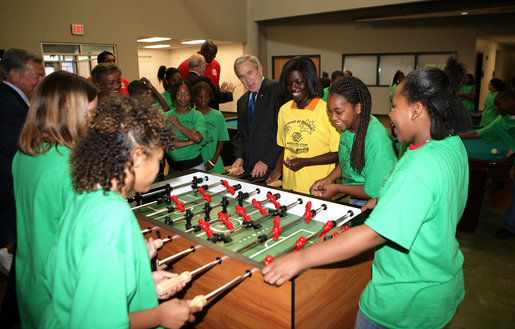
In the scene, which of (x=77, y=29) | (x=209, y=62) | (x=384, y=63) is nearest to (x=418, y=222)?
(x=209, y=62)

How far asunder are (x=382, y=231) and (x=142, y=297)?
0.82m

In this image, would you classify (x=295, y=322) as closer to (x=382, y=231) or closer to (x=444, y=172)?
(x=382, y=231)

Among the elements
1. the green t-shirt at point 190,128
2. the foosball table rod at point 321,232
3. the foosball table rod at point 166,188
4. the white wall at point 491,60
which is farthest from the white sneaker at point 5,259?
the white wall at point 491,60

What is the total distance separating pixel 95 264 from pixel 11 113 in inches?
93.4

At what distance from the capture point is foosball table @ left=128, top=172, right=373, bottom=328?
60.0 inches

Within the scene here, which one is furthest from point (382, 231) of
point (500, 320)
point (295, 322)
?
point (500, 320)

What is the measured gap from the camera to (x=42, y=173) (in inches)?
54.3

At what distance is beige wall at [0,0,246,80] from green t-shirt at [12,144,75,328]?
271 inches

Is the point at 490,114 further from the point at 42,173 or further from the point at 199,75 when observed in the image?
the point at 42,173

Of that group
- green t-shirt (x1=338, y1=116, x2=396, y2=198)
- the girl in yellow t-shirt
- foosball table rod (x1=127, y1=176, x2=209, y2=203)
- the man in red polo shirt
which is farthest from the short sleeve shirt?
the man in red polo shirt

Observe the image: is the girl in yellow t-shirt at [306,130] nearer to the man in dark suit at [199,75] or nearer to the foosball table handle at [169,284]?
the foosball table handle at [169,284]

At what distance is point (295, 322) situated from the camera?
148 centimetres

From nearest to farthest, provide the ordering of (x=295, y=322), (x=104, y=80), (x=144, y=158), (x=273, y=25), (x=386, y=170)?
(x=144, y=158), (x=295, y=322), (x=386, y=170), (x=104, y=80), (x=273, y=25)

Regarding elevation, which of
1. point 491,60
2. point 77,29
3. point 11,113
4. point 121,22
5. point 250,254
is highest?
point 121,22
